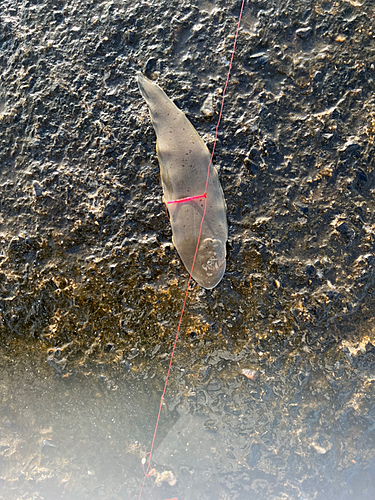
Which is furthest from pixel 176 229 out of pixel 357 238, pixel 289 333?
pixel 357 238

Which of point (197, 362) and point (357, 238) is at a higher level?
point (357, 238)

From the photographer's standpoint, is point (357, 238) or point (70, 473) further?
point (70, 473)

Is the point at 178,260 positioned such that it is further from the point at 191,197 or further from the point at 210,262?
the point at 191,197

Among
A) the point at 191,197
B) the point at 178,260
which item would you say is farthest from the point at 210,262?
the point at 191,197

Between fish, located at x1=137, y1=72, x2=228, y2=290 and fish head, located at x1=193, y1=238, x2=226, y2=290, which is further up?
fish, located at x1=137, y1=72, x2=228, y2=290

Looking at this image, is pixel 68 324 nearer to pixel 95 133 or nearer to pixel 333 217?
pixel 95 133

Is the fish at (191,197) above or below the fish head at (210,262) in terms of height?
above
